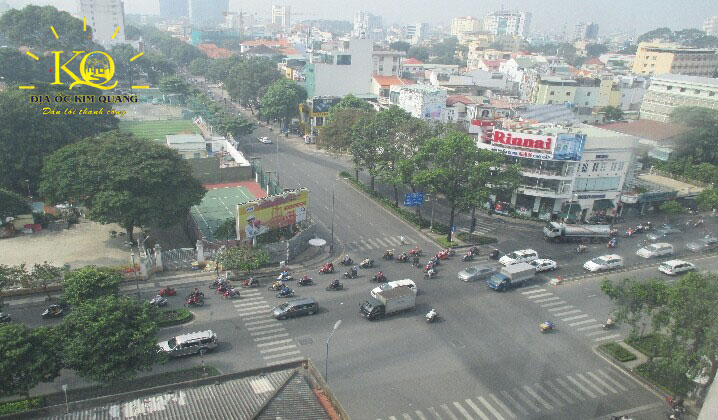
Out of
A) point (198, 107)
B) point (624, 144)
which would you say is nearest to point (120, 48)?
point (198, 107)

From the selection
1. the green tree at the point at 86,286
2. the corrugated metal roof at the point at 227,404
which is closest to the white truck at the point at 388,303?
the corrugated metal roof at the point at 227,404

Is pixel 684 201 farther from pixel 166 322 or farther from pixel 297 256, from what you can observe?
pixel 166 322

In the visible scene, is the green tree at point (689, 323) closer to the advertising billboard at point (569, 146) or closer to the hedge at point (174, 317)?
the advertising billboard at point (569, 146)

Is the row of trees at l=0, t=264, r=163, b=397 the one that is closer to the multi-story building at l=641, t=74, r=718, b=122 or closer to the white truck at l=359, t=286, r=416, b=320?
the white truck at l=359, t=286, r=416, b=320

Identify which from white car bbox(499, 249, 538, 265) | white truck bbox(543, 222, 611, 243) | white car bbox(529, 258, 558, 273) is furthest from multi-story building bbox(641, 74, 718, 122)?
white car bbox(529, 258, 558, 273)

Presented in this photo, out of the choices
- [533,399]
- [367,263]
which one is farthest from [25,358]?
[367,263]

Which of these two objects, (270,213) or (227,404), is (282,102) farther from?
(227,404)
